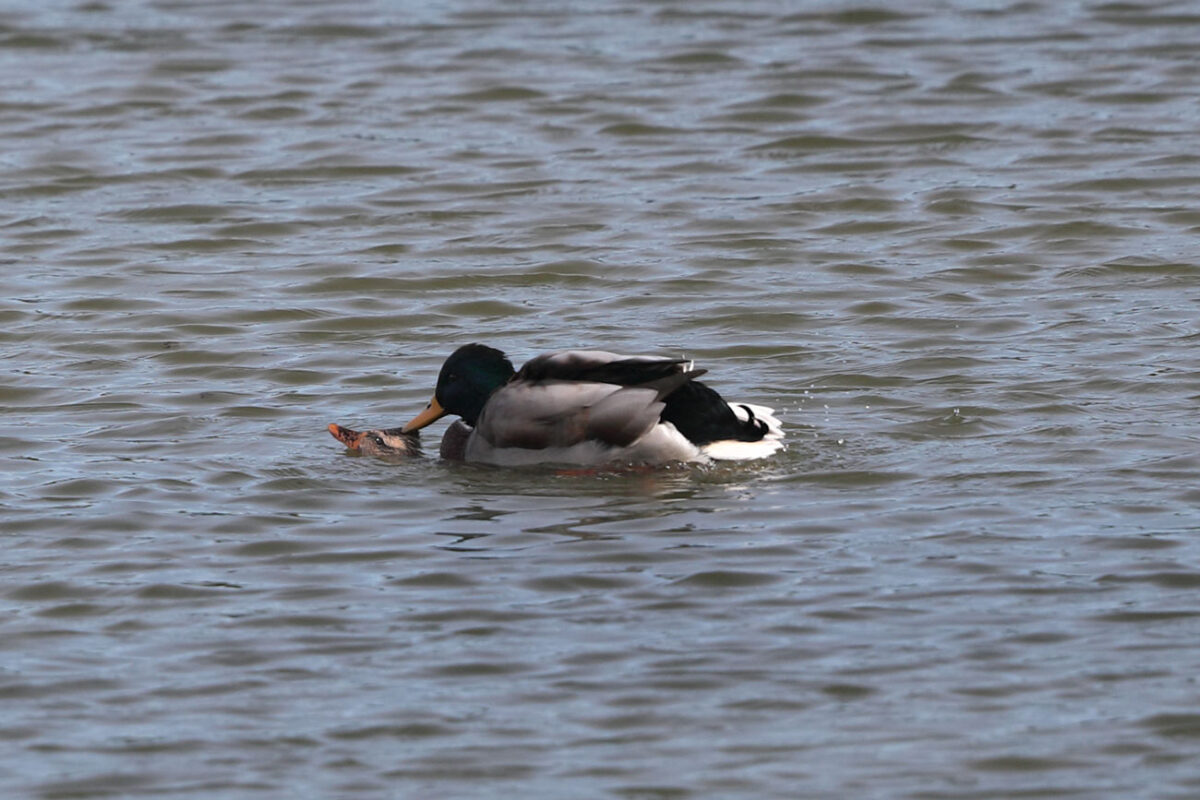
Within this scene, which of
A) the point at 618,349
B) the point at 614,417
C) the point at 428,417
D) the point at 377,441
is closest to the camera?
the point at 614,417

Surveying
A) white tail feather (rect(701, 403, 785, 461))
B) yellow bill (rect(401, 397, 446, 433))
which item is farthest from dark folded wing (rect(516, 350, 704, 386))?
yellow bill (rect(401, 397, 446, 433))

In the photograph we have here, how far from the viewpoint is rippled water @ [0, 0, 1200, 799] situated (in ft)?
19.9

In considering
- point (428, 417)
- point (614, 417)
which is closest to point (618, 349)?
point (428, 417)

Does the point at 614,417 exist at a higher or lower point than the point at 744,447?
higher

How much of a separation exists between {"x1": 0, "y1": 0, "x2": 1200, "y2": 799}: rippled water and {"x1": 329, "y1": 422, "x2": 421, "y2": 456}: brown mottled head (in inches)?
5.0

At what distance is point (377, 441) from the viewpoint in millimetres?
9070

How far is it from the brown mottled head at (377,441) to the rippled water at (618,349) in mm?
127

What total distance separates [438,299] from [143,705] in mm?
6113

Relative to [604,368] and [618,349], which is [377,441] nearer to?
[604,368]

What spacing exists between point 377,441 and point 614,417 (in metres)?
1.09

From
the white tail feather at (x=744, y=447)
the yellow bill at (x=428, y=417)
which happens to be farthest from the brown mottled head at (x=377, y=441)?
the white tail feather at (x=744, y=447)

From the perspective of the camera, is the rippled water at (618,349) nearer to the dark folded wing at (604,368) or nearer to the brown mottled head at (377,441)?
the brown mottled head at (377,441)

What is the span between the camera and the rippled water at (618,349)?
6.07m

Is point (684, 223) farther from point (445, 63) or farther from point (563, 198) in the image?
point (445, 63)
